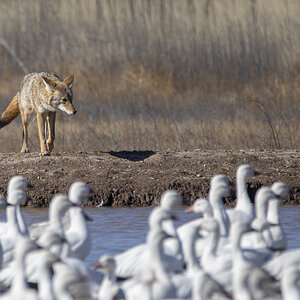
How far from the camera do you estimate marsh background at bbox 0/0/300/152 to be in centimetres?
1727

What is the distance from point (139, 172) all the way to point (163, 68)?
4.27 meters

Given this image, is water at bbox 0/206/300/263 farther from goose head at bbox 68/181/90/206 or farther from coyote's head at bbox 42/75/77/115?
coyote's head at bbox 42/75/77/115

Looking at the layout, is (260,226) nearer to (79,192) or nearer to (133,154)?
(79,192)

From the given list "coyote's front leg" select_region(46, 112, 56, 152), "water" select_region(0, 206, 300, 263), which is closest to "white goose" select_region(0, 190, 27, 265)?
"water" select_region(0, 206, 300, 263)

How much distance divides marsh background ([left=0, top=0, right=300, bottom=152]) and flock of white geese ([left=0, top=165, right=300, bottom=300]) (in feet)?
21.3

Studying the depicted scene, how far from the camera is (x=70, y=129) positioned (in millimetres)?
17641

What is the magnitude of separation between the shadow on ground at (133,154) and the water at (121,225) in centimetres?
234

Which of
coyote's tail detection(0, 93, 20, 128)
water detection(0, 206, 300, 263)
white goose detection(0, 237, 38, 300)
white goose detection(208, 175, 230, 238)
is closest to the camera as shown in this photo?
white goose detection(0, 237, 38, 300)

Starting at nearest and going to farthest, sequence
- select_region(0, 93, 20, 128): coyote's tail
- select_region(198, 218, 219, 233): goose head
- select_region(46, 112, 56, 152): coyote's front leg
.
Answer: select_region(198, 218, 219, 233): goose head < select_region(46, 112, 56, 152): coyote's front leg < select_region(0, 93, 20, 128): coyote's tail

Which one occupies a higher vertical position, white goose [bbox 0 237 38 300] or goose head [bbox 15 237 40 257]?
goose head [bbox 15 237 40 257]

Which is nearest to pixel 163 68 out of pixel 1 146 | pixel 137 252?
pixel 1 146

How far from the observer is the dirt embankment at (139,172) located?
44.7ft

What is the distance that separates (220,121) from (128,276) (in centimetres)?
910

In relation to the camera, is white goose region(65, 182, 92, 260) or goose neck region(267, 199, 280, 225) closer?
white goose region(65, 182, 92, 260)
